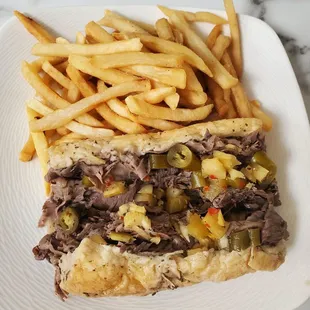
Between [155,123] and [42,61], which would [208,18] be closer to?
[155,123]

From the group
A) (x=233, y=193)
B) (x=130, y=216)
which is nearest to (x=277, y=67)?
(x=233, y=193)

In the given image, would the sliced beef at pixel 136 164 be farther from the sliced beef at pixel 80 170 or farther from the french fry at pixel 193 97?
the french fry at pixel 193 97

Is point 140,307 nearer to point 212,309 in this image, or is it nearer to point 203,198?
point 212,309

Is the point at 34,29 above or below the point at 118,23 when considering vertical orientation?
above

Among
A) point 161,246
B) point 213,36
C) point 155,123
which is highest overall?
point 213,36

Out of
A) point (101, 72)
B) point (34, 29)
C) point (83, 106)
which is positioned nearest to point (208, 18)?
point (101, 72)

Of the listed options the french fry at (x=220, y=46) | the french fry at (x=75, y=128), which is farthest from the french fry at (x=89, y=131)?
the french fry at (x=220, y=46)
